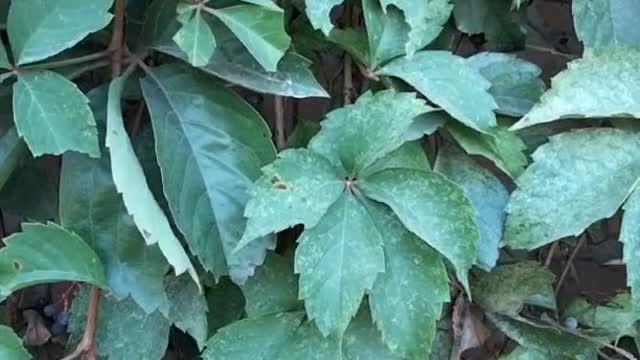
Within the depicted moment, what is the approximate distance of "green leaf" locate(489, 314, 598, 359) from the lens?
83cm

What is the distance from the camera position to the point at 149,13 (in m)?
0.79

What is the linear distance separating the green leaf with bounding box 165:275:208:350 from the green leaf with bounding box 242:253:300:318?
0.04 metres

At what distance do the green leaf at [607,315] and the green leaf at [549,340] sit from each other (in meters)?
0.03

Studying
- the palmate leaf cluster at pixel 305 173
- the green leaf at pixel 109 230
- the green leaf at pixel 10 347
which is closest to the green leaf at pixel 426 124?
the palmate leaf cluster at pixel 305 173

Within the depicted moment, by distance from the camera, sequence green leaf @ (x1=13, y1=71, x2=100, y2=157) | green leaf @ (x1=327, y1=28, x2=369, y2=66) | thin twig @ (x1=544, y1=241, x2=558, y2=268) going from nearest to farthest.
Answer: green leaf @ (x1=13, y1=71, x2=100, y2=157) → green leaf @ (x1=327, y1=28, x2=369, y2=66) → thin twig @ (x1=544, y1=241, x2=558, y2=268)

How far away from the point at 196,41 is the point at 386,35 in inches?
6.2

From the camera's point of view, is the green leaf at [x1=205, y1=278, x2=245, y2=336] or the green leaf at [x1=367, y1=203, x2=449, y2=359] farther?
the green leaf at [x1=205, y1=278, x2=245, y2=336]

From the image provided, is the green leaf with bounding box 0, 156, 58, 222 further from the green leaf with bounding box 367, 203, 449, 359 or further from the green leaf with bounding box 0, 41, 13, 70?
the green leaf with bounding box 367, 203, 449, 359

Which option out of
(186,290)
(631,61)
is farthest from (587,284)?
(186,290)

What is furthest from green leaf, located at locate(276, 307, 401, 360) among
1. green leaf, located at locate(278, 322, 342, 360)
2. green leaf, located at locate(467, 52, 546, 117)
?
green leaf, located at locate(467, 52, 546, 117)

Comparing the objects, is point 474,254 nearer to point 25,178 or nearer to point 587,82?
point 587,82

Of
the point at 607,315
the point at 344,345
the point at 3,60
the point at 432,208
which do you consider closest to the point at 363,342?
the point at 344,345

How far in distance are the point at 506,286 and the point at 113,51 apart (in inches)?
14.4

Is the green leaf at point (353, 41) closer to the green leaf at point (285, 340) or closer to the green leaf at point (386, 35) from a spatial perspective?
the green leaf at point (386, 35)
